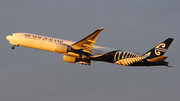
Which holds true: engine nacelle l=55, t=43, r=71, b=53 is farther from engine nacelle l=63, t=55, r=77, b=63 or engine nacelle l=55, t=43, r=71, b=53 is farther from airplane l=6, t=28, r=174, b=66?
engine nacelle l=63, t=55, r=77, b=63

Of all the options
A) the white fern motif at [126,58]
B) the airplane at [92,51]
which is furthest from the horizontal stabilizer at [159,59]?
the white fern motif at [126,58]

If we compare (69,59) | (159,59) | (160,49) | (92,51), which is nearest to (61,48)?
(69,59)

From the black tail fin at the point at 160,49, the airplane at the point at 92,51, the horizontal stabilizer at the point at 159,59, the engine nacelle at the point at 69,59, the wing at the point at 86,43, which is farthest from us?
the engine nacelle at the point at 69,59

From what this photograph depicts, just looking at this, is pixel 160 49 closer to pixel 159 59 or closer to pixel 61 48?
pixel 159 59

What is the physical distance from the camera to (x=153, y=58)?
40.3 meters

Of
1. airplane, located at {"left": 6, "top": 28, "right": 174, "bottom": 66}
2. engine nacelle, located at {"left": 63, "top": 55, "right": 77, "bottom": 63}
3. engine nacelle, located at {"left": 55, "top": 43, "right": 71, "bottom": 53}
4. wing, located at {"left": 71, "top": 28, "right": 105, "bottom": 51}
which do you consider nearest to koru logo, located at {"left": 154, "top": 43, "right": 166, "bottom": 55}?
airplane, located at {"left": 6, "top": 28, "right": 174, "bottom": 66}

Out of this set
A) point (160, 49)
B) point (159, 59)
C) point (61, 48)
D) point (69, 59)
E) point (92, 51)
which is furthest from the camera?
point (69, 59)

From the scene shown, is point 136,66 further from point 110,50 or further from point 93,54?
point 93,54

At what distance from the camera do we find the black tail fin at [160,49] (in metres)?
42.4

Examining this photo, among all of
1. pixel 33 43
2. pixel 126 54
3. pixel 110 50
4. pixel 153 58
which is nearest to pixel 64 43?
pixel 33 43

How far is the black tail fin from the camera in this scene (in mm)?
42406

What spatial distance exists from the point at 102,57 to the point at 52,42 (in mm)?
10079

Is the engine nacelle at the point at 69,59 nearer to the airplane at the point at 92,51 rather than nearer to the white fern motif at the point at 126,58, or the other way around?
the airplane at the point at 92,51

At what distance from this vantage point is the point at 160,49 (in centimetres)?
4272
